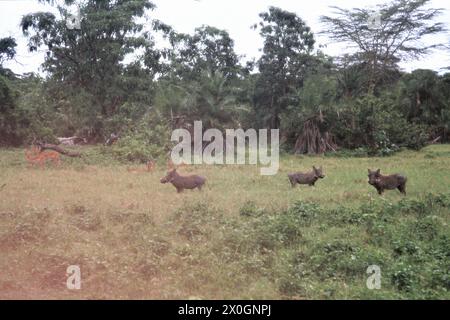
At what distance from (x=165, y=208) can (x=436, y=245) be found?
5321mm

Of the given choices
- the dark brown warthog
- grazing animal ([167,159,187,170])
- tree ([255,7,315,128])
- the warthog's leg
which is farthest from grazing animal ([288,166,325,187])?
tree ([255,7,315,128])

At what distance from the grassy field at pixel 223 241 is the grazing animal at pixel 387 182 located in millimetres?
262

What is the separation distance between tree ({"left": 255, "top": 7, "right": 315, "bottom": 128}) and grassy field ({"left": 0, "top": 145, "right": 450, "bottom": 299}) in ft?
66.6

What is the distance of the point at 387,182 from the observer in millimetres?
12602

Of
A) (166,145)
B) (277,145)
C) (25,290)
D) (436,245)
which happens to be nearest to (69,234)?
(25,290)

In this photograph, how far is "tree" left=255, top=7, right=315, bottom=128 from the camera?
32469 millimetres

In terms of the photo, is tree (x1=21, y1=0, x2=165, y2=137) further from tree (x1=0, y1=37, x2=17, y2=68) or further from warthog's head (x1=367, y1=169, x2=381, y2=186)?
warthog's head (x1=367, y1=169, x2=381, y2=186)

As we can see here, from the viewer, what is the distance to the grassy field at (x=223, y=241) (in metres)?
6.66

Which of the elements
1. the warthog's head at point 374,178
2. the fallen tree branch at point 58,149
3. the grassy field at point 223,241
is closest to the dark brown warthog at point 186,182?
the grassy field at point 223,241

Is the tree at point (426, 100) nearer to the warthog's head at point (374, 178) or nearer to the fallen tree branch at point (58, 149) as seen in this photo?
the fallen tree branch at point (58, 149)

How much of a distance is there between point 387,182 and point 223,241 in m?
5.84

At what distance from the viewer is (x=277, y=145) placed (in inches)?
1064

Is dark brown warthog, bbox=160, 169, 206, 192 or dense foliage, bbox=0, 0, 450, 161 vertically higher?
dense foliage, bbox=0, 0, 450, 161

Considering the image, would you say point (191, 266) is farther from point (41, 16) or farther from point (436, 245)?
point (41, 16)
